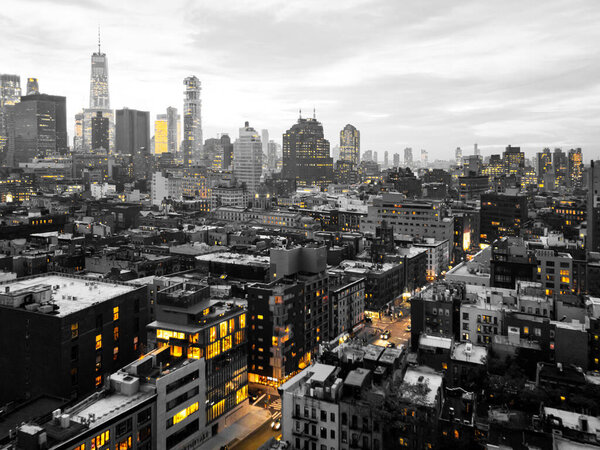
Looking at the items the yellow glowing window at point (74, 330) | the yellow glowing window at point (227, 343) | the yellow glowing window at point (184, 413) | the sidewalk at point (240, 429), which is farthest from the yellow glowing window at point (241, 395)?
the yellow glowing window at point (74, 330)

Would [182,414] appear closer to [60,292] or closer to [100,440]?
[100,440]

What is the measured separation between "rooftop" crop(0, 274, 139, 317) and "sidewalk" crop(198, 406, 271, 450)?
24.9 m

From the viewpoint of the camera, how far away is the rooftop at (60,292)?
65975 millimetres

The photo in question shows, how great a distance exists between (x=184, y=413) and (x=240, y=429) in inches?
419

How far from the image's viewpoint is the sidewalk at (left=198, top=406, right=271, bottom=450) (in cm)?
6097

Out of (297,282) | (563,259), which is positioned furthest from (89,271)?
(563,259)

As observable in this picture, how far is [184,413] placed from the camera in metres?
57.2

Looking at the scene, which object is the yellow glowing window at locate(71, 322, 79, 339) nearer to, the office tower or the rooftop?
the rooftop

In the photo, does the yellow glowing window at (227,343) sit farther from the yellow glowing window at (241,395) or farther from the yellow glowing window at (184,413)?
the yellow glowing window at (184,413)

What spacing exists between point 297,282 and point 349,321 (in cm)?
2674

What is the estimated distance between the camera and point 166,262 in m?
119

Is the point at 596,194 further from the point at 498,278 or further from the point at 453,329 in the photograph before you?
the point at 453,329

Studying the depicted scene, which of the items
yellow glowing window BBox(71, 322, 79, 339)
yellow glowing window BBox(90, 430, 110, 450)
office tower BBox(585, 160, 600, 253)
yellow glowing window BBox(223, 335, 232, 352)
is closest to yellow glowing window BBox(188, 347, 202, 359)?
yellow glowing window BBox(223, 335, 232, 352)

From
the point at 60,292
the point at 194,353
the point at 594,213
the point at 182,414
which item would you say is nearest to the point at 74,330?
the point at 60,292
